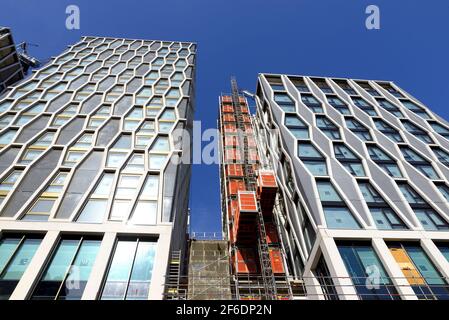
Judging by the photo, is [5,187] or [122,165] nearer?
[5,187]

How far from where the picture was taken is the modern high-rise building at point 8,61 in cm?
3128

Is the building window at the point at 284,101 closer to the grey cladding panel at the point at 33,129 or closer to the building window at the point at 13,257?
the grey cladding panel at the point at 33,129

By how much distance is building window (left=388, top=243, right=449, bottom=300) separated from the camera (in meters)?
13.9

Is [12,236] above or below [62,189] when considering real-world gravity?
below

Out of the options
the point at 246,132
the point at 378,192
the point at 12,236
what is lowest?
the point at 12,236

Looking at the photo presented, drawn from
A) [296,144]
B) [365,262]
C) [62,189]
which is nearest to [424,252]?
[365,262]

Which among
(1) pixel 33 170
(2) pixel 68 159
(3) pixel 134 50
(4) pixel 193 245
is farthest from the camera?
(3) pixel 134 50

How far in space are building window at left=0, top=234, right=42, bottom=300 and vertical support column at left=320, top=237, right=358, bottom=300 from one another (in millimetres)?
15607

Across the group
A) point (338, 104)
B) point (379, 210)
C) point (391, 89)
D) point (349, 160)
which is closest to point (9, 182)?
point (379, 210)

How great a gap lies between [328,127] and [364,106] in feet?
26.4

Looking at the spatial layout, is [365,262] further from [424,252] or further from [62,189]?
[62,189]

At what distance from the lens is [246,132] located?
5134 centimetres

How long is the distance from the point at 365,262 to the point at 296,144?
37.5 ft

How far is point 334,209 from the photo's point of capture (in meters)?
18.2
